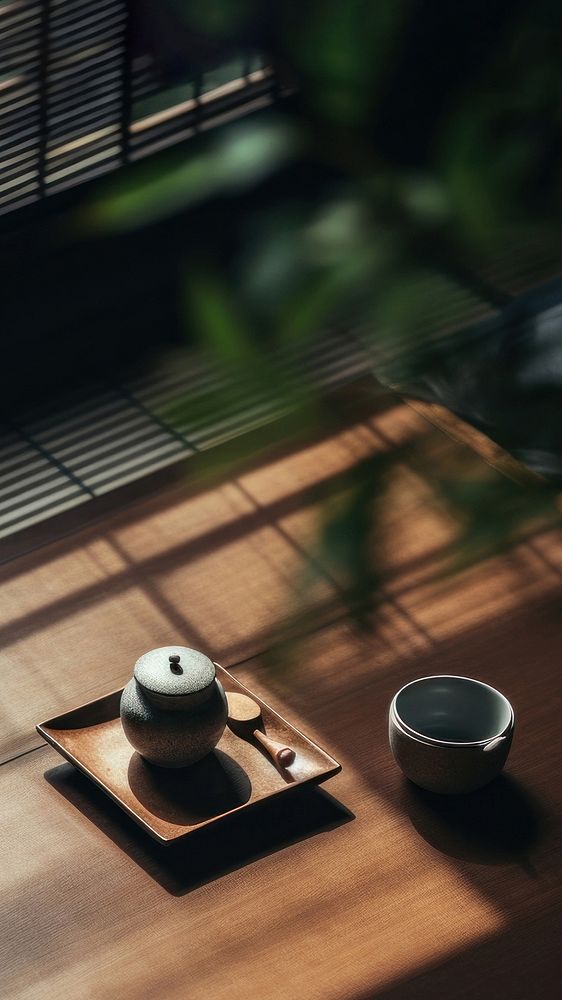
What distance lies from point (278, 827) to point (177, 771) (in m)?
0.15

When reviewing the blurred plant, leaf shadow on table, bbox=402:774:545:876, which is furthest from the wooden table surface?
the blurred plant

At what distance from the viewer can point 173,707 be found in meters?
1.70

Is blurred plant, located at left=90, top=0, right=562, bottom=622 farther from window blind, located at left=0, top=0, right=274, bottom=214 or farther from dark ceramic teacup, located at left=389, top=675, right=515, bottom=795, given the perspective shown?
window blind, located at left=0, top=0, right=274, bottom=214

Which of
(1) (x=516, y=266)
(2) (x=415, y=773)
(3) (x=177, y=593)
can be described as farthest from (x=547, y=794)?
(1) (x=516, y=266)

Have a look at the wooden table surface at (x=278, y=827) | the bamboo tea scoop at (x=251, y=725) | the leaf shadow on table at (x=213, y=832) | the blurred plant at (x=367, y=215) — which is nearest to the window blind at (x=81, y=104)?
the wooden table surface at (x=278, y=827)

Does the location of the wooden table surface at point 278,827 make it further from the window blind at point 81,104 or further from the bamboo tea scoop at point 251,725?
the window blind at point 81,104

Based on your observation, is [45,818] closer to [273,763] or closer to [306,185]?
[273,763]

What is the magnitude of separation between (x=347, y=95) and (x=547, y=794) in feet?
4.87

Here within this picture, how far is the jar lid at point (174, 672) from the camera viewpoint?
5.54 ft

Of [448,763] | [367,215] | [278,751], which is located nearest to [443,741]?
[448,763]

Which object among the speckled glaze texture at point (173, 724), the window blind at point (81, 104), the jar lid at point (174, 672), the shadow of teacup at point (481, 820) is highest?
the window blind at point (81, 104)

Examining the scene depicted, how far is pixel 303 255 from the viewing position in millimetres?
382

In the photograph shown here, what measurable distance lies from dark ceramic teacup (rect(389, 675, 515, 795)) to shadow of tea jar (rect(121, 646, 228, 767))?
0.23 meters

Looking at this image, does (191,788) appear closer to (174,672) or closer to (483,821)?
(174,672)
